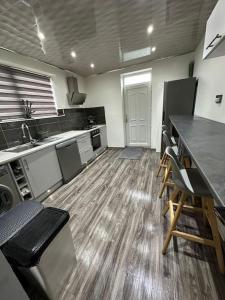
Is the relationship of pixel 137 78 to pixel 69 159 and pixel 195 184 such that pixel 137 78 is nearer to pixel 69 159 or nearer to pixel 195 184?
pixel 69 159

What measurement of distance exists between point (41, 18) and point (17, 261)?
7.75 feet


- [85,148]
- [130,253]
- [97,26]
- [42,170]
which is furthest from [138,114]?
[130,253]

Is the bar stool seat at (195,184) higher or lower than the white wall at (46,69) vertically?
lower

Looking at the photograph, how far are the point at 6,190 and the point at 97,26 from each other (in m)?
2.47

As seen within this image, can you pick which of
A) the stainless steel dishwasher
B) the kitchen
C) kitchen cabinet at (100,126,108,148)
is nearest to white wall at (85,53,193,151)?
the kitchen

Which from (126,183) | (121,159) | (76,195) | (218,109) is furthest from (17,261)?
(121,159)

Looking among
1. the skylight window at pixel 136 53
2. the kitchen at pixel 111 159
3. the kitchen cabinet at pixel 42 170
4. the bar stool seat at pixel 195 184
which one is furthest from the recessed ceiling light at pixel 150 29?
the kitchen cabinet at pixel 42 170

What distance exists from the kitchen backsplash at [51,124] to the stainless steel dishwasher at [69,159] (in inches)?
27.0

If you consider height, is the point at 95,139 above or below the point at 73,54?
below

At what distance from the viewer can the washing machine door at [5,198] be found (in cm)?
160

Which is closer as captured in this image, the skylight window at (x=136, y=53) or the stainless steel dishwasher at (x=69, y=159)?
the stainless steel dishwasher at (x=69, y=159)

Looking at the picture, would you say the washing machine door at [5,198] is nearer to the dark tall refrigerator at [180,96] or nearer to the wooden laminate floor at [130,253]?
the wooden laminate floor at [130,253]

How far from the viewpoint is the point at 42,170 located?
2205 mm

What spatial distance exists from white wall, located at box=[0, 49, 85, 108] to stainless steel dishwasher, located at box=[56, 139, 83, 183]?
4.18 ft
